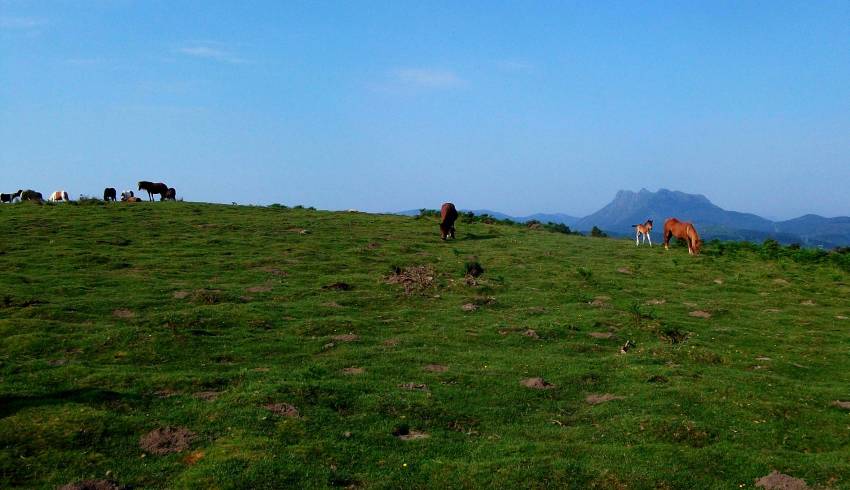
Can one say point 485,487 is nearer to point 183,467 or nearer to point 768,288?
point 183,467

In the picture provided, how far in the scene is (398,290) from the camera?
25.8 metres

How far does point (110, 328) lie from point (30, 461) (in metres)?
7.96

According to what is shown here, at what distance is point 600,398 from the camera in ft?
49.8

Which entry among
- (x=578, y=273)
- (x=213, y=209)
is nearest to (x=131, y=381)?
(x=578, y=273)

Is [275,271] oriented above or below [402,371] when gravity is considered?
above

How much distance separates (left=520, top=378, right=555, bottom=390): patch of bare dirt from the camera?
1560 cm

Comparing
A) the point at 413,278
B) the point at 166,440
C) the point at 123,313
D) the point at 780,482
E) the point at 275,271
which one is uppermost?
the point at 275,271

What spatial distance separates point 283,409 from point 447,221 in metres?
28.7

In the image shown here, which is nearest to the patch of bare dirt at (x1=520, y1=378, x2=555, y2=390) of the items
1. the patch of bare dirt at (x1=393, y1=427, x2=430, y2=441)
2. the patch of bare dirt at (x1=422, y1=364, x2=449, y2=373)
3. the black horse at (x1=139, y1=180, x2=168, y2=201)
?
the patch of bare dirt at (x1=422, y1=364, x2=449, y2=373)

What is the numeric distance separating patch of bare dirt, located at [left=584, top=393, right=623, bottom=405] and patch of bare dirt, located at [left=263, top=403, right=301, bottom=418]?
665 centimetres

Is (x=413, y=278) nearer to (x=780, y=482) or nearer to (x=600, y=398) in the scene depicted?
(x=600, y=398)

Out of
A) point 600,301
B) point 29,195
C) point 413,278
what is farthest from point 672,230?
point 29,195

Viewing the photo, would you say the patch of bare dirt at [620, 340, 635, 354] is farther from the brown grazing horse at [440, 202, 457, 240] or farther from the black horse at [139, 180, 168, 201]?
the black horse at [139, 180, 168, 201]

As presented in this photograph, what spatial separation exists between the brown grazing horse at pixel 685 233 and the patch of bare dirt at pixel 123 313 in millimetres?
30957
